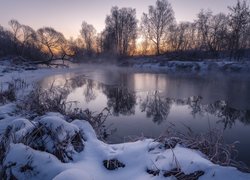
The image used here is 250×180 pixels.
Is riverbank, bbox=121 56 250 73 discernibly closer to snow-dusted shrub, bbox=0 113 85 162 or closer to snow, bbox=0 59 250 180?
snow, bbox=0 59 250 180

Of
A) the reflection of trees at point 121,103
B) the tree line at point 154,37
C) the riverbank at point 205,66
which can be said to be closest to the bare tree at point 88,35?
the tree line at point 154,37

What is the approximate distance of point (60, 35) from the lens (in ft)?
123

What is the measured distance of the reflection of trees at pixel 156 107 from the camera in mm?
6375

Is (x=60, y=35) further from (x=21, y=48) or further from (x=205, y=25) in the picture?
(x=205, y=25)

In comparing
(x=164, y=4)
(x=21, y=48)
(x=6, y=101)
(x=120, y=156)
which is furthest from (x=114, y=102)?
(x=164, y=4)

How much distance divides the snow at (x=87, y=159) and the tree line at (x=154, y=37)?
2659cm

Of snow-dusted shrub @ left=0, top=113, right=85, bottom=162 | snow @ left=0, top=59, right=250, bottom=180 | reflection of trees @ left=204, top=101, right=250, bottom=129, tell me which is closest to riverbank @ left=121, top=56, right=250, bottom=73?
reflection of trees @ left=204, top=101, right=250, bottom=129

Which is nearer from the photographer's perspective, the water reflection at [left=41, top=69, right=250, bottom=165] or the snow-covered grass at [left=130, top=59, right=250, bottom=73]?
the water reflection at [left=41, top=69, right=250, bottom=165]

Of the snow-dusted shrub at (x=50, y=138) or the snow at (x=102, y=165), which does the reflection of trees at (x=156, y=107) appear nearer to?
the snow at (x=102, y=165)

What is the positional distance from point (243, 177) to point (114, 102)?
21.5ft

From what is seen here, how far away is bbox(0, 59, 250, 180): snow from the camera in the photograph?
2.23 meters

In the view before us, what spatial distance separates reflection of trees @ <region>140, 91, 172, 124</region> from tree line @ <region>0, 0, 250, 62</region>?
21733mm

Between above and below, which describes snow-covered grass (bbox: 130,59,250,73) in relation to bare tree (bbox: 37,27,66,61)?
below

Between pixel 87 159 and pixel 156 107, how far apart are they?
4.84m
